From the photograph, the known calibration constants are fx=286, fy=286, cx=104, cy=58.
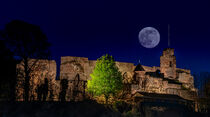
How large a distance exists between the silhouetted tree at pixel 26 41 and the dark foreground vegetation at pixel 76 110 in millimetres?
3699

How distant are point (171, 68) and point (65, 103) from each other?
32054 millimetres

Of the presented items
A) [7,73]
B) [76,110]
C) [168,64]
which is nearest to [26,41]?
[7,73]

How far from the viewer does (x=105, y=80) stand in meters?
42.4

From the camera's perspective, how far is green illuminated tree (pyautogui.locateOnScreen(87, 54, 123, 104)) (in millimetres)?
41844

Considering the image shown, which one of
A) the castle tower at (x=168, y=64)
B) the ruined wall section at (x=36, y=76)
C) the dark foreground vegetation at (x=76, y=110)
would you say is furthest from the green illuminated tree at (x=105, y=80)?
the castle tower at (x=168, y=64)

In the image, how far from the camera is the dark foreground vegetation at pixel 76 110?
29875 millimetres

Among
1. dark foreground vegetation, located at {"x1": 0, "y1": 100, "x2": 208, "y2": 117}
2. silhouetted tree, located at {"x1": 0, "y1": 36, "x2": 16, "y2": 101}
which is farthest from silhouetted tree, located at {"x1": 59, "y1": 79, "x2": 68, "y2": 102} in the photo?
silhouetted tree, located at {"x1": 0, "y1": 36, "x2": 16, "y2": 101}

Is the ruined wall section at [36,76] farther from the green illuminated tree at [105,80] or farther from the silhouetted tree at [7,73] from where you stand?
the green illuminated tree at [105,80]

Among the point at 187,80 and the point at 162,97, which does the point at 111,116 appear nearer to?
the point at 162,97

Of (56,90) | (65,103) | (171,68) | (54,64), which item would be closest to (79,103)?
(65,103)

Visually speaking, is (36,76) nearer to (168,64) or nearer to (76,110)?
(76,110)

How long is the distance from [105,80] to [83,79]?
5233 mm

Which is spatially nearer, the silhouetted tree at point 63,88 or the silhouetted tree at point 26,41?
the silhouetted tree at point 26,41

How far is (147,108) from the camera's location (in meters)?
42.7
